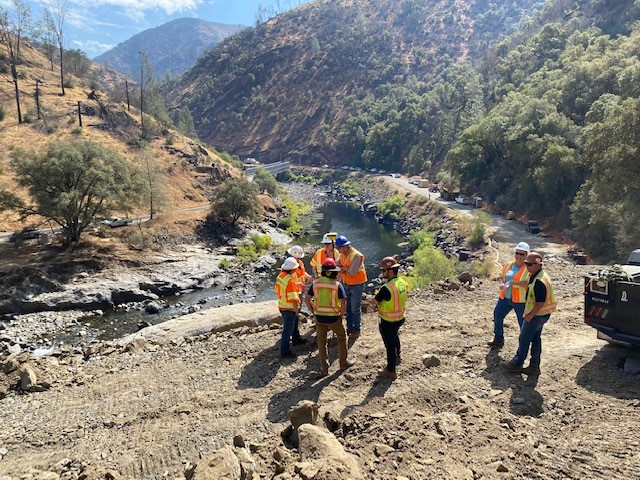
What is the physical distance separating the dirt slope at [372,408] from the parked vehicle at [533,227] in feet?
92.2

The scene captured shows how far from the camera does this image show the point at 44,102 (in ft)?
171

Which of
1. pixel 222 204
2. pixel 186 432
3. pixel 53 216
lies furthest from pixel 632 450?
pixel 222 204

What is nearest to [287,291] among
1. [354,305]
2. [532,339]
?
[354,305]

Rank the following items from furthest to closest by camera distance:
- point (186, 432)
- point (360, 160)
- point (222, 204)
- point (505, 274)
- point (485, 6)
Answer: point (485, 6)
point (360, 160)
point (222, 204)
point (505, 274)
point (186, 432)

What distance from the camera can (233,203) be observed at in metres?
40.2

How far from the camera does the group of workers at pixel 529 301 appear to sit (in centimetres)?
727

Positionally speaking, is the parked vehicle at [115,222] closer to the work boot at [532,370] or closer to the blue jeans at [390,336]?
the blue jeans at [390,336]

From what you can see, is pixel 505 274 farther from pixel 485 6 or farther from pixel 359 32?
pixel 485 6

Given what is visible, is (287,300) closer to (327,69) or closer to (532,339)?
(532,339)

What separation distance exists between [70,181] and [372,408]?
88.4 ft

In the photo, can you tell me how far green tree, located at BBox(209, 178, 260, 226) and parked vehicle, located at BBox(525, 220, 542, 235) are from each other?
24.7m

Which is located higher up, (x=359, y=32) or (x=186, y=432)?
(x=359, y=32)

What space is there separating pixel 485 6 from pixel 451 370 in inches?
7477

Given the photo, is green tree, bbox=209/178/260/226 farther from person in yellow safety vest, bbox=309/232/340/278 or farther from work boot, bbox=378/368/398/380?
work boot, bbox=378/368/398/380
